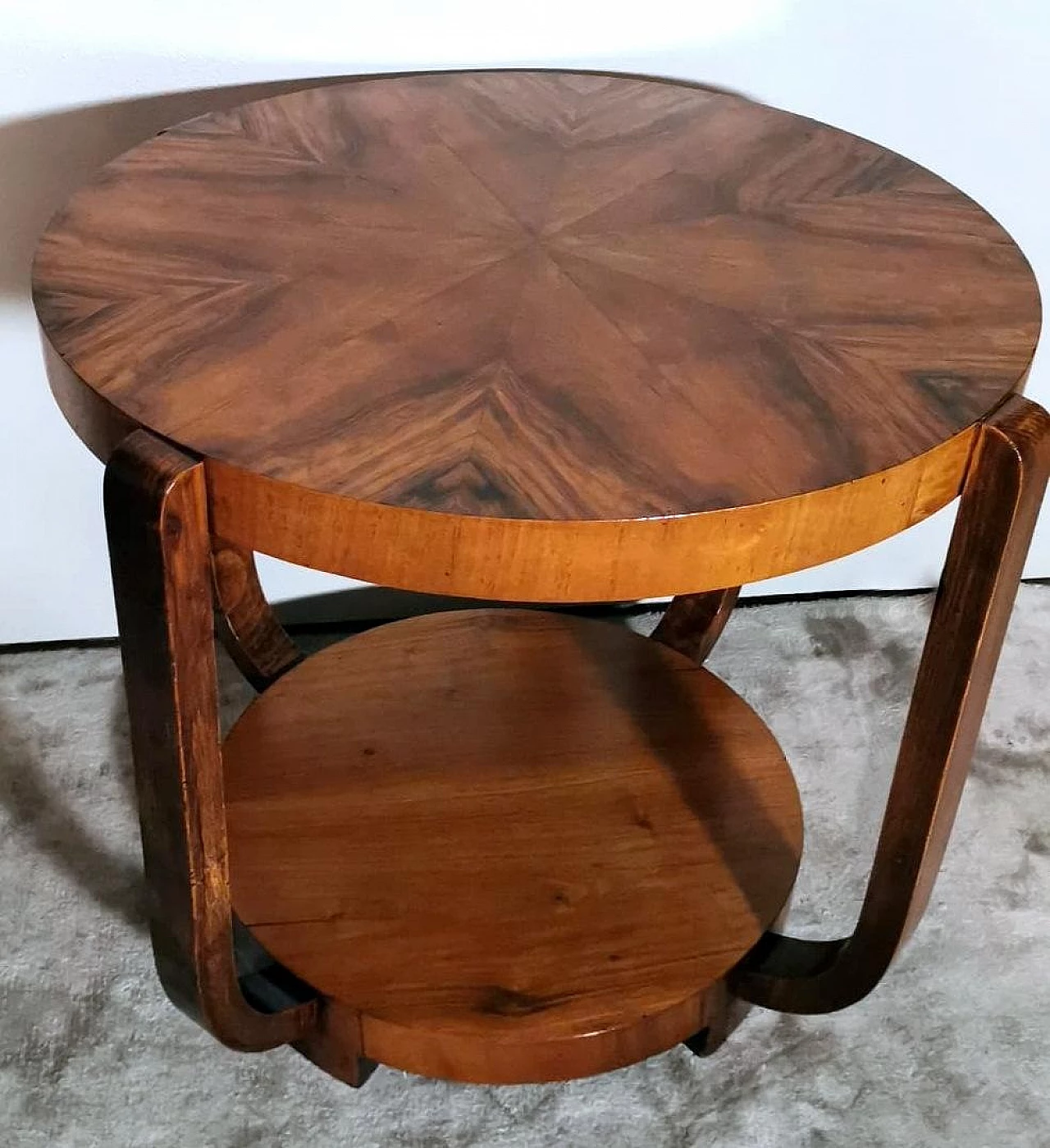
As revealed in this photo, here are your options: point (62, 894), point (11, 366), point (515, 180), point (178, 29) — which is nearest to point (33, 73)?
point (178, 29)

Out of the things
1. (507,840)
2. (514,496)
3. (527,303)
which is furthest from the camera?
(507,840)

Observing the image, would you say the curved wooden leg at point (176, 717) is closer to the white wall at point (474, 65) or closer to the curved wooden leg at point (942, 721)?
the curved wooden leg at point (942, 721)

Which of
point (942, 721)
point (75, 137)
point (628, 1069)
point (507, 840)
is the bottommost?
point (628, 1069)

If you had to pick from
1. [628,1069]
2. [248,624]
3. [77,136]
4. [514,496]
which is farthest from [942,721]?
[77,136]

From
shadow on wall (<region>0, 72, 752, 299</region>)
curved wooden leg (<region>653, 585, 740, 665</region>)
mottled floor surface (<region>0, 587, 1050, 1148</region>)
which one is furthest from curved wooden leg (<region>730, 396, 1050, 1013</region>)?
shadow on wall (<region>0, 72, 752, 299</region>)

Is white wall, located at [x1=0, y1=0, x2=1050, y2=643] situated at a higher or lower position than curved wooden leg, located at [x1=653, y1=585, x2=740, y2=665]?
higher

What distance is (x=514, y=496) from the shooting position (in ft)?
2.06

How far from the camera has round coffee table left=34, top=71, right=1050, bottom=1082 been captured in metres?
0.65

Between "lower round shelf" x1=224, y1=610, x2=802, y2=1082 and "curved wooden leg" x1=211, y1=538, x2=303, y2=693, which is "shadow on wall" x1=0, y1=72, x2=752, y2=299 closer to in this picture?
"curved wooden leg" x1=211, y1=538, x2=303, y2=693

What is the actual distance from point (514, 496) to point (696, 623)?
0.68 m

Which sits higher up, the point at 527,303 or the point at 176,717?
the point at 527,303

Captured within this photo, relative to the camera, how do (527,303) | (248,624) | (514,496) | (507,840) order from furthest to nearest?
(248,624) < (507,840) < (527,303) < (514,496)

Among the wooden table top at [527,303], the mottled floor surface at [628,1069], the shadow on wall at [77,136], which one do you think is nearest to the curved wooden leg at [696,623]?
the mottled floor surface at [628,1069]

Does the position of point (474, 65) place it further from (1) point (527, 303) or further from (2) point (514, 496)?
(2) point (514, 496)
